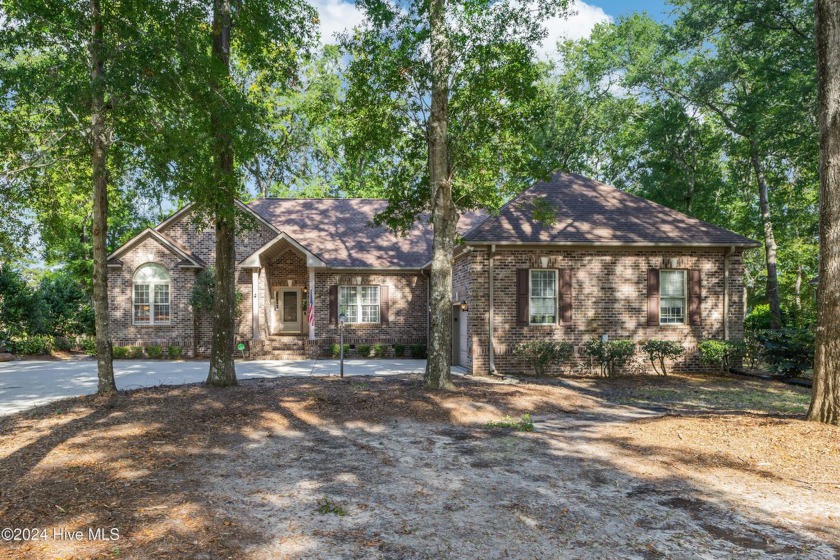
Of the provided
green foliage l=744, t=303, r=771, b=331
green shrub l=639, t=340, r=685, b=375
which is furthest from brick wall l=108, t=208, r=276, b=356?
green foliage l=744, t=303, r=771, b=331

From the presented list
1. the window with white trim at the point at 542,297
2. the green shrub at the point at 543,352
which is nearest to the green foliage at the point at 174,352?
the green shrub at the point at 543,352

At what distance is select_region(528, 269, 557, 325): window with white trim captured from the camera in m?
15.4

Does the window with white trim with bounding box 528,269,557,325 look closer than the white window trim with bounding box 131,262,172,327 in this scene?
Yes

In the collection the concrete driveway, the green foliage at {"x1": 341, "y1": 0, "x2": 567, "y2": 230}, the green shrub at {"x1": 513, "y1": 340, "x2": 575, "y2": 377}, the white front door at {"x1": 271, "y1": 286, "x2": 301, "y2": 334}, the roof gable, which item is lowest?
the concrete driveway

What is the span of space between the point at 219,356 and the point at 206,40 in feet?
21.8

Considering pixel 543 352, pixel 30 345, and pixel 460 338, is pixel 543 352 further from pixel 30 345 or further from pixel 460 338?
pixel 30 345

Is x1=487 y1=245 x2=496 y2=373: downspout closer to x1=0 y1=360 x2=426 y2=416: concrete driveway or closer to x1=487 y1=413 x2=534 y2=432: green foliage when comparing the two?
x1=0 y1=360 x2=426 y2=416: concrete driveway

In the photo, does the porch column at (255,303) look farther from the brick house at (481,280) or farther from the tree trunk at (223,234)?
the tree trunk at (223,234)

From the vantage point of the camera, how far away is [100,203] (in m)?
10.1

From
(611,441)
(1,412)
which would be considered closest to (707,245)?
(611,441)

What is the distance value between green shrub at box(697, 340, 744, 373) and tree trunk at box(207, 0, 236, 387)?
41.6 feet

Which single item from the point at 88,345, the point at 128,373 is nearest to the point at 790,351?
the point at 128,373

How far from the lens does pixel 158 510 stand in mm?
4656

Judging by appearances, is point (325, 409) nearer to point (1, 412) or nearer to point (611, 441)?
point (611, 441)
